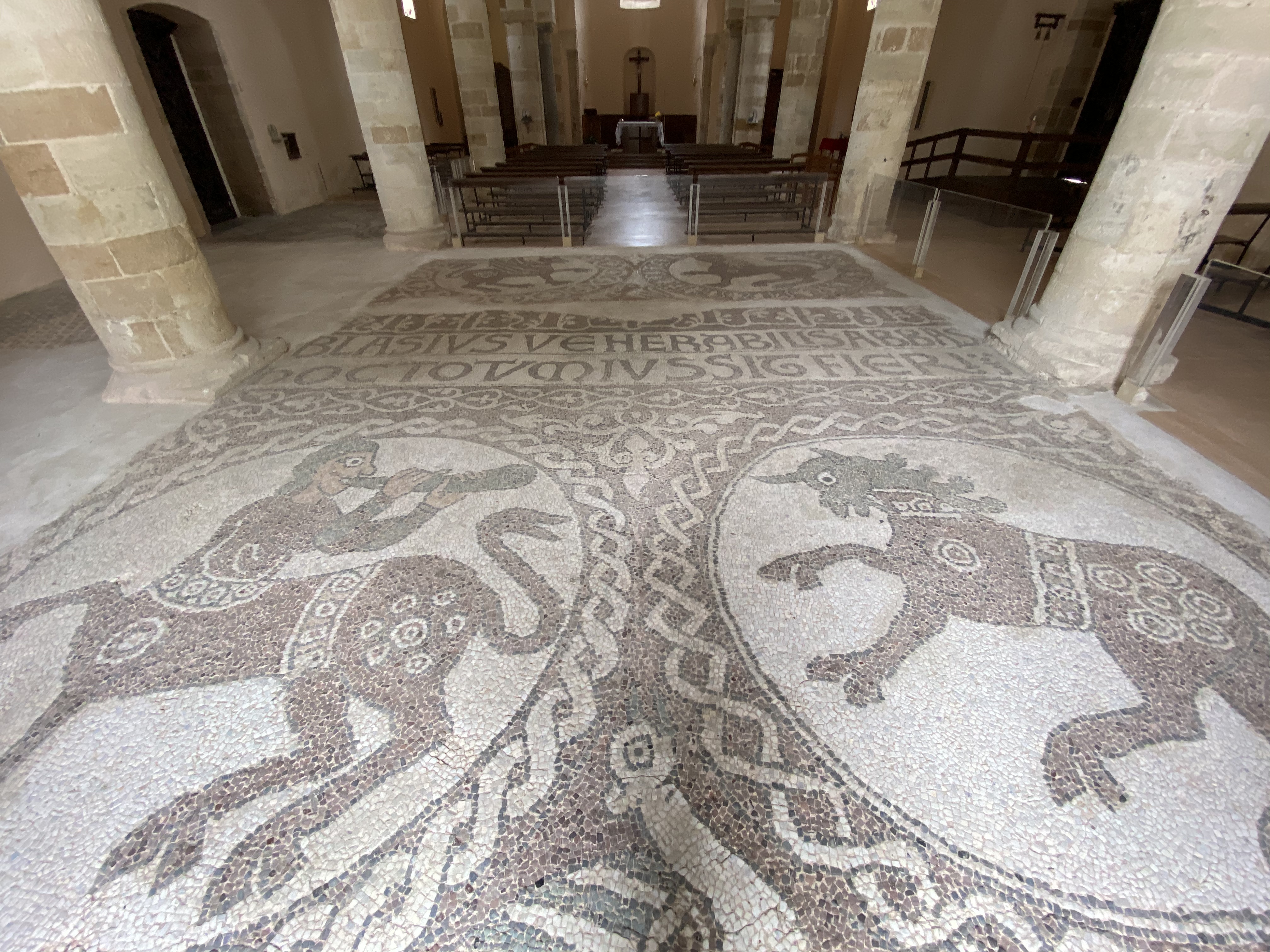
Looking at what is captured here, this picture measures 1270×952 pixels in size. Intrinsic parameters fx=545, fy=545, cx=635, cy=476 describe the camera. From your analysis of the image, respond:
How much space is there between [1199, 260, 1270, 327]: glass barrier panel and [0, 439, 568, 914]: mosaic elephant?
5.24 meters

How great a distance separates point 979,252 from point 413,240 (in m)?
A: 6.74

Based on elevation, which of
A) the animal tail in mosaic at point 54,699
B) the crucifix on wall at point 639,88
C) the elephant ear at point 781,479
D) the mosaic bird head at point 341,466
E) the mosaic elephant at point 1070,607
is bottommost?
the animal tail in mosaic at point 54,699

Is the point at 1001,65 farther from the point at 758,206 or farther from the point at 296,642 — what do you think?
the point at 296,642

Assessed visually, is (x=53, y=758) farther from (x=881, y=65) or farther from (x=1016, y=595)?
(x=881, y=65)


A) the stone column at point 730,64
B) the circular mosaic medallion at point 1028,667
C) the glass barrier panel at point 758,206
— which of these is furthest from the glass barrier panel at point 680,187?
the circular mosaic medallion at point 1028,667

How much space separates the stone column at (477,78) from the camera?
9.41m

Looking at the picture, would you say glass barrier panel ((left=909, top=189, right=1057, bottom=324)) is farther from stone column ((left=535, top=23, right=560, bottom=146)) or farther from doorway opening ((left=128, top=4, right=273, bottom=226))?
stone column ((left=535, top=23, right=560, bottom=146))

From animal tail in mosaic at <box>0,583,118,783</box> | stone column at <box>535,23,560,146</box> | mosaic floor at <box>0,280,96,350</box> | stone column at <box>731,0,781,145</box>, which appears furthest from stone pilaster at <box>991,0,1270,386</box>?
stone column at <box>535,23,560,146</box>

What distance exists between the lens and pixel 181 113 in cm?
833

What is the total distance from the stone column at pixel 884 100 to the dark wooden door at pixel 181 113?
368 inches

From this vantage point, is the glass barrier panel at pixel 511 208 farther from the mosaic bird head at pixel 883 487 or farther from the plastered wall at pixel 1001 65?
the plastered wall at pixel 1001 65

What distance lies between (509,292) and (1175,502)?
15.8 ft

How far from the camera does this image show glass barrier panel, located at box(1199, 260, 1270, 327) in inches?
167

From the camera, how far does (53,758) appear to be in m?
1.49
